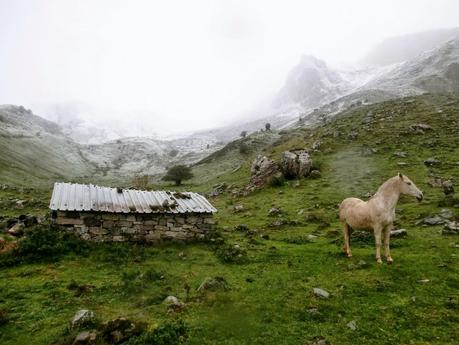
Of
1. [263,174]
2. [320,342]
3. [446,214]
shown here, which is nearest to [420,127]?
[263,174]

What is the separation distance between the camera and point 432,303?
988cm

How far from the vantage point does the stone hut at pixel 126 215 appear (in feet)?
57.9

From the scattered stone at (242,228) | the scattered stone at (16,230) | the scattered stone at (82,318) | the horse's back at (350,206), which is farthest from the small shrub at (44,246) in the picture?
the horse's back at (350,206)

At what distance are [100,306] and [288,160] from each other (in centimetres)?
2994

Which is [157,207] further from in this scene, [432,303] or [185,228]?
[432,303]

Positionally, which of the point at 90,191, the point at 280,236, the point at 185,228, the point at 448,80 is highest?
the point at 448,80

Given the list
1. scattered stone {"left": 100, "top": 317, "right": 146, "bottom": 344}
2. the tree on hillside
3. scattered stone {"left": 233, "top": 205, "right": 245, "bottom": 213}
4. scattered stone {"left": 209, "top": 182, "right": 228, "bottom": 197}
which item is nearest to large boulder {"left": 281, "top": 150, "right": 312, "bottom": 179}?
scattered stone {"left": 209, "top": 182, "right": 228, "bottom": 197}

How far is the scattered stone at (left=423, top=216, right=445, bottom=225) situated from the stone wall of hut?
11221 millimetres

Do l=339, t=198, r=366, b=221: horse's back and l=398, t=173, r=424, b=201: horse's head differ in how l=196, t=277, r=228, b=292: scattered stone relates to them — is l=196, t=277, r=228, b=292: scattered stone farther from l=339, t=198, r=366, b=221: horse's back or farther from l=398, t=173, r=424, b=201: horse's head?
l=398, t=173, r=424, b=201: horse's head

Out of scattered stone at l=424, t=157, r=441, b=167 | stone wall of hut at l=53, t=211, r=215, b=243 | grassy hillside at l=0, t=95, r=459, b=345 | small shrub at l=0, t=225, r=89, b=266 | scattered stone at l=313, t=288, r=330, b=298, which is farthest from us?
scattered stone at l=424, t=157, r=441, b=167

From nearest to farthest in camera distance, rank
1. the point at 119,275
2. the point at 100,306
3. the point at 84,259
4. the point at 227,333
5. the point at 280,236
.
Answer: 1. the point at 227,333
2. the point at 100,306
3. the point at 119,275
4. the point at 84,259
5. the point at 280,236

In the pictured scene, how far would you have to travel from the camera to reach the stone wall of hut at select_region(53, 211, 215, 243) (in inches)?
693

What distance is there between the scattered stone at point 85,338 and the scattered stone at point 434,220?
Result: 16.5 m

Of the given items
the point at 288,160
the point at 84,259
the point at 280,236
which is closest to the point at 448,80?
the point at 288,160
